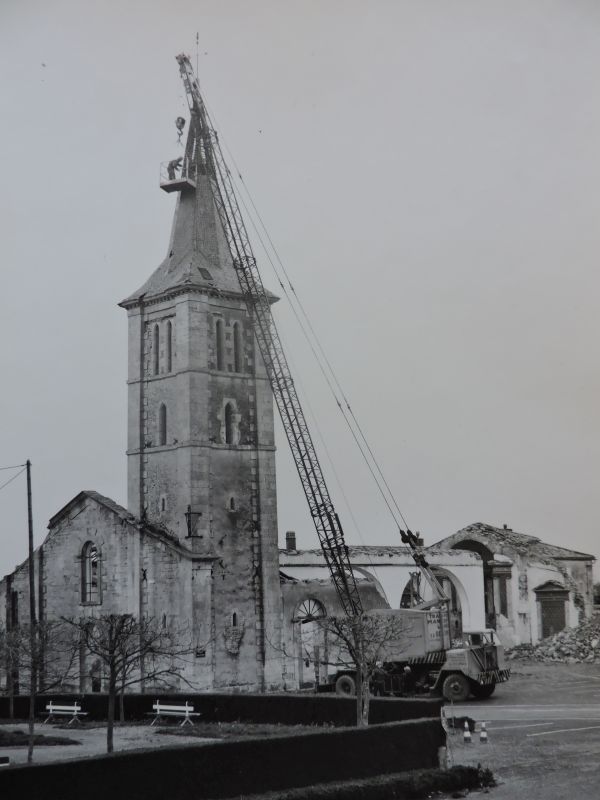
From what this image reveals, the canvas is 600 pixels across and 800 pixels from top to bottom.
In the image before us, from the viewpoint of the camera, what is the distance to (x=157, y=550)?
44.1m

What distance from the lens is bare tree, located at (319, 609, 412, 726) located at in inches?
1028

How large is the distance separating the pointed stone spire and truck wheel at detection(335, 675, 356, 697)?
17658 mm

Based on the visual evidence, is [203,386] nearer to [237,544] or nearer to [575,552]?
[237,544]

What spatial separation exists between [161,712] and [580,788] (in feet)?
52.3

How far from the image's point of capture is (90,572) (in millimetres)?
46812

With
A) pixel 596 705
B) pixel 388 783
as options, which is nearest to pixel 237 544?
pixel 596 705

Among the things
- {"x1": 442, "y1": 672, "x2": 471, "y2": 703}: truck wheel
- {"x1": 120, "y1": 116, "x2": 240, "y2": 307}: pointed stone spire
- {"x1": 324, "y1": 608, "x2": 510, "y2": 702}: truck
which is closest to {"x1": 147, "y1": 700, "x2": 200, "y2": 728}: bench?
{"x1": 324, "y1": 608, "x2": 510, "y2": 702}: truck

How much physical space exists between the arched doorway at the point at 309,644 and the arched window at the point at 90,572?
8.86m

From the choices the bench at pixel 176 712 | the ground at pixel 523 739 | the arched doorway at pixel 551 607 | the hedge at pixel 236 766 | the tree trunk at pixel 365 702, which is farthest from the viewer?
the arched doorway at pixel 551 607

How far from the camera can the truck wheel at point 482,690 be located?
38969 millimetres

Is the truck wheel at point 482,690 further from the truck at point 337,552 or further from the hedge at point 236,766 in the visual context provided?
the hedge at point 236,766

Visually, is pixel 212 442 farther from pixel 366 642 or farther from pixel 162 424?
pixel 366 642

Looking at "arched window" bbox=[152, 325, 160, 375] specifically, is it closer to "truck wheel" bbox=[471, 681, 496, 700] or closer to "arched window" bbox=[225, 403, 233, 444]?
"arched window" bbox=[225, 403, 233, 444]

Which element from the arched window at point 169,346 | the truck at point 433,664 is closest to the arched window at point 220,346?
the arched window at point 169,346
